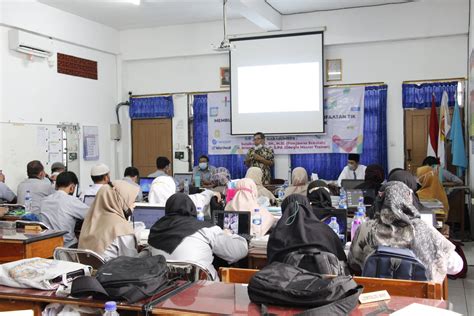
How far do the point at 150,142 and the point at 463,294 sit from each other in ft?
21.7

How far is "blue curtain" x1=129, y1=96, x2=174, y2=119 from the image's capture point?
9.80 m

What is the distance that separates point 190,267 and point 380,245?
1.12 m

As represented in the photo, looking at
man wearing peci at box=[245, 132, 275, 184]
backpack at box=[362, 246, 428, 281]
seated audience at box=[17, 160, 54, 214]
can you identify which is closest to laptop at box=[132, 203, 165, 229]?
seated audience at box=[17, 160, 54, 214]

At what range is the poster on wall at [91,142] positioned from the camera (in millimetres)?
9156

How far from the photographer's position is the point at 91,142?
367 inches

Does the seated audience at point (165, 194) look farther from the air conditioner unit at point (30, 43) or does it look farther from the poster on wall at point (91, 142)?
the poster on wall at point (91, 142)

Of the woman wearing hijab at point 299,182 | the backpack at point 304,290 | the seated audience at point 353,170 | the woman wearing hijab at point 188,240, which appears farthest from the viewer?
the seated audience at point 353,170

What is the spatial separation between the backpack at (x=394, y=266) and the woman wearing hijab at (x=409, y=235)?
258 millimetres

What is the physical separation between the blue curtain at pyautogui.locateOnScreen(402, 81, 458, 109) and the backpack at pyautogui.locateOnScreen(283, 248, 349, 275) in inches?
240

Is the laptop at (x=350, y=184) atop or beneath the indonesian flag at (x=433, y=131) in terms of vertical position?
beneath

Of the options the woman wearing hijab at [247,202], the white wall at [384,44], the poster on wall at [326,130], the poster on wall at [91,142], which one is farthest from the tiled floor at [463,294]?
the poster on wall at [91,142]

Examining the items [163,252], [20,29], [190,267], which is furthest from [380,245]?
[20,29]

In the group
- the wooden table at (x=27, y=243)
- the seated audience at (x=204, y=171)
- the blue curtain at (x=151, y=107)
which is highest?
the blue curtain at (x=151, y=107)

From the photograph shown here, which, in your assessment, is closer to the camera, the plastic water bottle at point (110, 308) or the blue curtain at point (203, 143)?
the plastic water bottle at point (110, 308)
